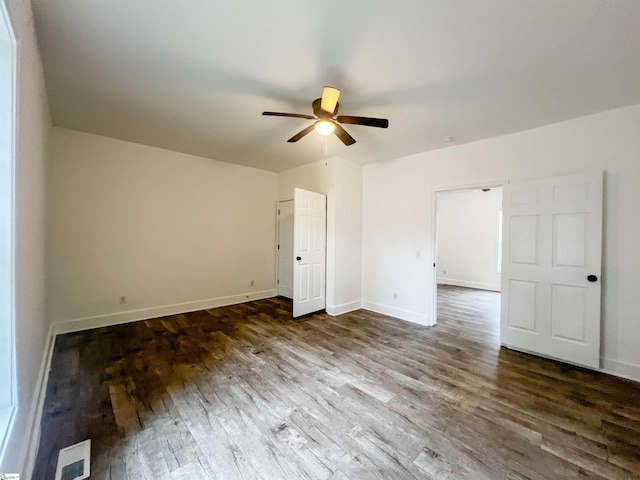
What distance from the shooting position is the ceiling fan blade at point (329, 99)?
6.62ft

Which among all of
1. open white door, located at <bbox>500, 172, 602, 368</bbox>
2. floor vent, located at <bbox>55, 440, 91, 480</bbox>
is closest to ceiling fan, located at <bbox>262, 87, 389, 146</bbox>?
open white door, located at <bbox>500, 172, 602, 368</bbox>

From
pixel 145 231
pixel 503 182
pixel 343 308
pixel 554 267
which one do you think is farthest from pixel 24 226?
pixel 554 267

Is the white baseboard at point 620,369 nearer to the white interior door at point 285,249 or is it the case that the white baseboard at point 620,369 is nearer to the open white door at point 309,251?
the open white door at point 309,251

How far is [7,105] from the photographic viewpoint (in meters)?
1.24

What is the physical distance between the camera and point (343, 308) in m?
4.57

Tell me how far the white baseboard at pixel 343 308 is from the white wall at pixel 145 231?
1.76m

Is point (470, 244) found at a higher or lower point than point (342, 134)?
lower

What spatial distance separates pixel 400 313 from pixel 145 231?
4373 mm

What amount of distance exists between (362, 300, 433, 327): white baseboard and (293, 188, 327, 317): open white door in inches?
35.0

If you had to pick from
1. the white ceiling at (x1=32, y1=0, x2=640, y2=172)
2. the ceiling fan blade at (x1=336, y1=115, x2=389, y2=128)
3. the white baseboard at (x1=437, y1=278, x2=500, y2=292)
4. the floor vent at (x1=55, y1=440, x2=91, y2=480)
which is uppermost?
the white ceiling at (x1=32, y1=0, x2=640, y2=172)

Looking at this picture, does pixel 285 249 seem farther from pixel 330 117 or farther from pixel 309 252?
pixel 330 117

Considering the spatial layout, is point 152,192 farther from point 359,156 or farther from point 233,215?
point 359,156

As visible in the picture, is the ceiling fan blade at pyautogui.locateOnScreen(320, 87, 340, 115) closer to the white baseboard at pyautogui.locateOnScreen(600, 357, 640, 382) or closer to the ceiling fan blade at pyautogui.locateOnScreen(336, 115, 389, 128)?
the ceiling fan blade at pyautogui.locateOnScreen(336, 115, 389, 128)

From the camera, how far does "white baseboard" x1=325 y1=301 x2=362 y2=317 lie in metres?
4.43
